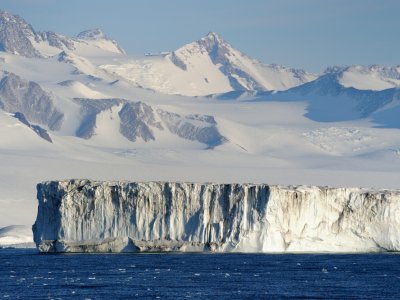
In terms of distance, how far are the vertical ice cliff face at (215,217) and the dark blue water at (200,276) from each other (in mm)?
1163

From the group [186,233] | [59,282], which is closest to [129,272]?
[59,282]

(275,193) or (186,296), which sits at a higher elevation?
(275,193)

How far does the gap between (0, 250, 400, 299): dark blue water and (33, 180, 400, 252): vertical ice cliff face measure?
3.81 feet

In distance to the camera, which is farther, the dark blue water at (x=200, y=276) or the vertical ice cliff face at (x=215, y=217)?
the vertical ice cliff face at (x=215, y=217)

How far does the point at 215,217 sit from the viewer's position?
99688 millimetres

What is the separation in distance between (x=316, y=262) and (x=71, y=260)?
16867 mm

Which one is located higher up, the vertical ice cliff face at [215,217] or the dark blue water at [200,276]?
the vertical ice cliff face at [215,217]

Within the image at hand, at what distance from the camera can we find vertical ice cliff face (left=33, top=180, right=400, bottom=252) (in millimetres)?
99438

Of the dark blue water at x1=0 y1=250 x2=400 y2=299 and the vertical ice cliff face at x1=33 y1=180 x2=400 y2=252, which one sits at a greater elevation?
the vertical ice cliff face at x1=33 y1=180 x2=400 y2=252

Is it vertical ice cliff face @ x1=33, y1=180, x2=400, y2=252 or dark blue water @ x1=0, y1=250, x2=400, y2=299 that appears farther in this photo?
vertical ice cliff face @ x1=33, y1=180, x2=400, y2=252

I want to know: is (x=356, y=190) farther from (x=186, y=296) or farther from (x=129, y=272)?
(x=186, y=296)

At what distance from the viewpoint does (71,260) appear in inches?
3853

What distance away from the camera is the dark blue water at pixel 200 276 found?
246 ft

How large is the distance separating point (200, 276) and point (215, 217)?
15.4m
